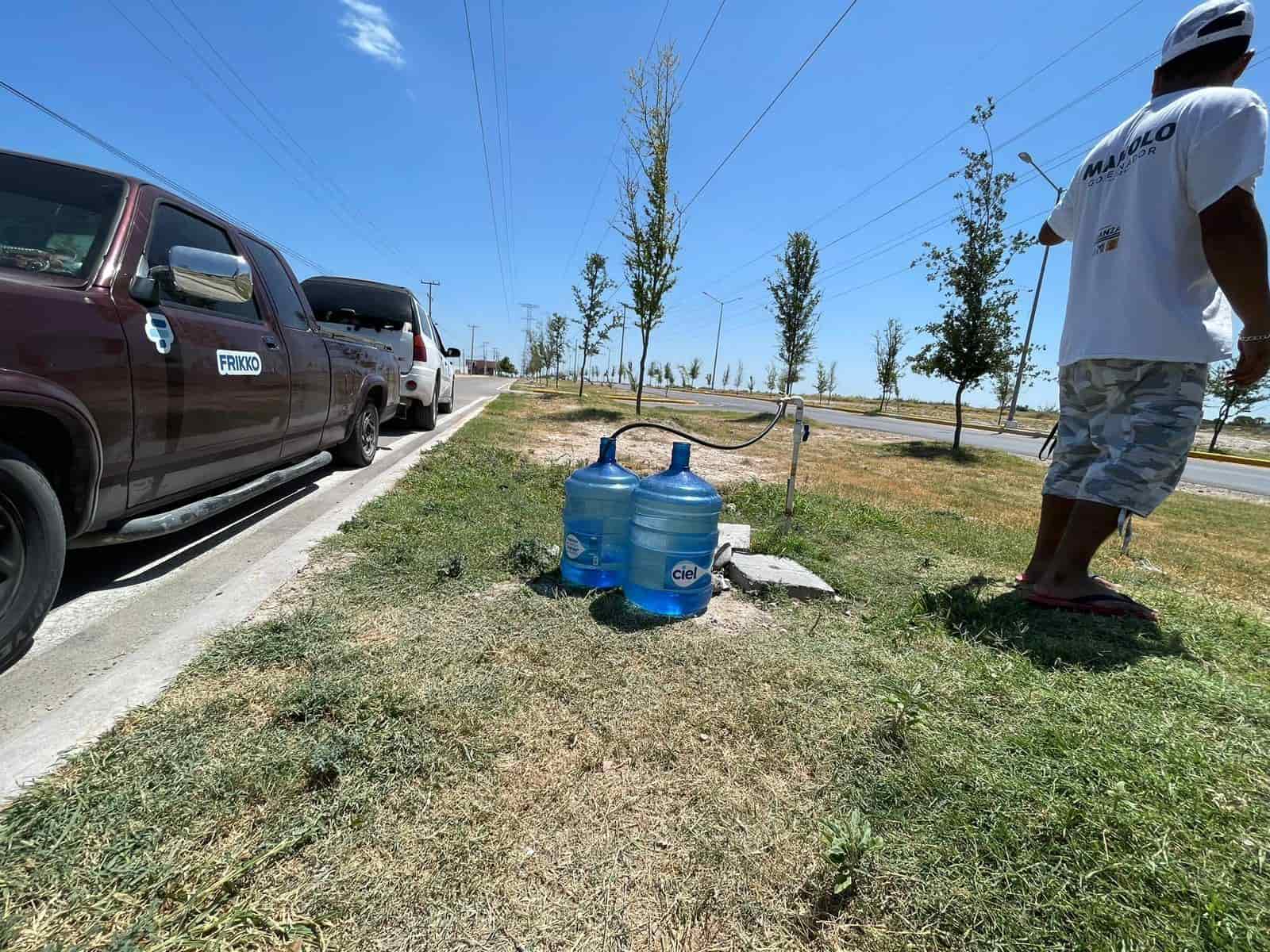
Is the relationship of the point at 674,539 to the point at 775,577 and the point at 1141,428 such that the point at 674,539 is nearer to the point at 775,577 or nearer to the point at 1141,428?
the point at 775,577

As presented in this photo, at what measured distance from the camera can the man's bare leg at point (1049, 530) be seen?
10.3 ft

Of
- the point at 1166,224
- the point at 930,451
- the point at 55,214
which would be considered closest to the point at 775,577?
the point at 1166,224

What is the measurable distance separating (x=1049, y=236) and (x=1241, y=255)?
128 cm

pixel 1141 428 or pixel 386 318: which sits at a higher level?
pixel 386 318

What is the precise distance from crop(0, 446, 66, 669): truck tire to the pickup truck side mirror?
892 mm

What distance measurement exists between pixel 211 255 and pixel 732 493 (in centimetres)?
481

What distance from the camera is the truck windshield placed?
2.23m

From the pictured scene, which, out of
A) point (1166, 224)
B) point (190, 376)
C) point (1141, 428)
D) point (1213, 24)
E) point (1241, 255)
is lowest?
point (190, 376)

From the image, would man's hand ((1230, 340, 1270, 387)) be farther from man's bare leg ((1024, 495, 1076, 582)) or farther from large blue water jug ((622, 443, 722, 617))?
large blue water jug ((622, 443, 722, 617))

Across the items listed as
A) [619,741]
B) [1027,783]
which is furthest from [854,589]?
[619,741]

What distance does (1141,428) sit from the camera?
263cm

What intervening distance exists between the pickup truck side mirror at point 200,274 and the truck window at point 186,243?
0.61 feet

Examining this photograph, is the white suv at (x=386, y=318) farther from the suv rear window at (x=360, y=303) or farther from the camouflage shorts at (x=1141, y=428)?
the camouflage shorts at (x=1141, y=428)

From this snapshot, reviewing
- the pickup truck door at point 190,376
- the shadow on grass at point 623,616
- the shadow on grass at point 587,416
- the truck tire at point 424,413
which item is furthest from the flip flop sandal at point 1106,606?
the shadow on grass at point 587,416
